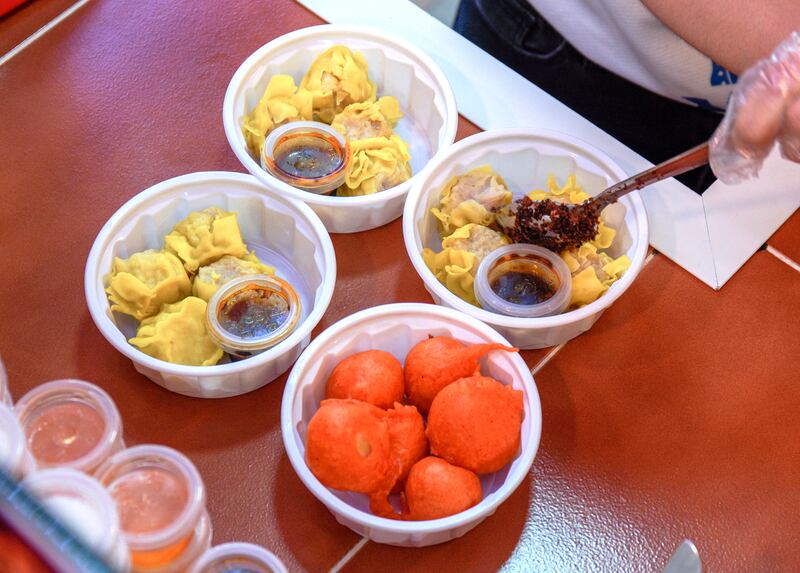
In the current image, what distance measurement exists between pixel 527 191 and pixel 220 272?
0.51m

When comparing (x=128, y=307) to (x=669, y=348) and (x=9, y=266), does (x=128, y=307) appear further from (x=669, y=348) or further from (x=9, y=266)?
(x=669, y=348)

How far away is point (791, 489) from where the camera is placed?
1148mm

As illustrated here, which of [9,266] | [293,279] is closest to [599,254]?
[293,279]

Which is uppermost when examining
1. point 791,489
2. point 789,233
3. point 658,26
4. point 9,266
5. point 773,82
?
point 773,82

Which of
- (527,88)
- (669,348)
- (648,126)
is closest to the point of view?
(669,348)

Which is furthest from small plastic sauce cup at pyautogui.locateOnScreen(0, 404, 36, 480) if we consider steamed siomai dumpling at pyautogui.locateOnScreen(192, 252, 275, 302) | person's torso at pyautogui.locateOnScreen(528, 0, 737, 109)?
person's torso at pyautogui.locateOnScreen(528, 0, 737, 109)

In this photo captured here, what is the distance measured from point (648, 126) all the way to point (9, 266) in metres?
1.11

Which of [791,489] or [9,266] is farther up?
[791,489]

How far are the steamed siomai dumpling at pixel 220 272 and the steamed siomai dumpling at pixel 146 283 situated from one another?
2cm

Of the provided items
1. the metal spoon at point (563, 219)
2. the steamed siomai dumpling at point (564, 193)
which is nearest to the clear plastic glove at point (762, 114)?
the metal spoon at point (563, 219)

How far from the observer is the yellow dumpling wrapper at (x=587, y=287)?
1.24 meters

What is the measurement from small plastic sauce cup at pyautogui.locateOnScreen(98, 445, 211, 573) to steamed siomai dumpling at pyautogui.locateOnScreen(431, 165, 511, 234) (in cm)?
67

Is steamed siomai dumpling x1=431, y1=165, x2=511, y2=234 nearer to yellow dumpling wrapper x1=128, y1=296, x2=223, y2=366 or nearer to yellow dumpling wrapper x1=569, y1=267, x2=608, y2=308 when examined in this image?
yellow dumpling wrapper x1=569, y1=267, x2=608, y2=308

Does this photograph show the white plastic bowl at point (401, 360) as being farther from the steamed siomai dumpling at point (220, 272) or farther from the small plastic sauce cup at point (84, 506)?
A: the small plastic sauce cup at point (84, 506)
